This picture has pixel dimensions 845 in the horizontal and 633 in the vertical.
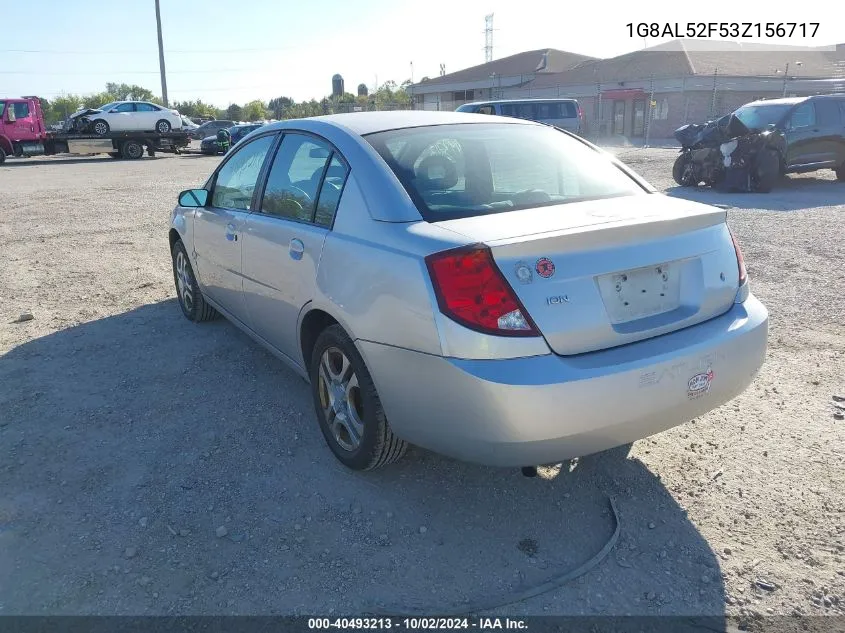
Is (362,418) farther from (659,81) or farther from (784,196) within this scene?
(659,81)

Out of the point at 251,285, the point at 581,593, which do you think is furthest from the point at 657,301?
the point at 251,285

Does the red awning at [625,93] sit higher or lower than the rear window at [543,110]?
→ higher

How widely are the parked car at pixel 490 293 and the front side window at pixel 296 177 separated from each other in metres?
0.01

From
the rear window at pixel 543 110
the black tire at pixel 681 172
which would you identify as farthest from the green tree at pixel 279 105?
the black tire at pixel 681 172

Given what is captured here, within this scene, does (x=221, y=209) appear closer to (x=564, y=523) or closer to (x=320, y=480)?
(x=320, y=480)

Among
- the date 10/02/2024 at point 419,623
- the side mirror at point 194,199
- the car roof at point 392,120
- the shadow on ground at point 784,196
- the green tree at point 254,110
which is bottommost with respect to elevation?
the date 10/02/2024 at point 419,623

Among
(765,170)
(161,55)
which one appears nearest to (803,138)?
(765,170)

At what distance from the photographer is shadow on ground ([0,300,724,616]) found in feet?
8.15

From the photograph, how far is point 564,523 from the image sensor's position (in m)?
2.88

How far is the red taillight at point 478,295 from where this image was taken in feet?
7.98

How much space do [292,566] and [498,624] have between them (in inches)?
33.1

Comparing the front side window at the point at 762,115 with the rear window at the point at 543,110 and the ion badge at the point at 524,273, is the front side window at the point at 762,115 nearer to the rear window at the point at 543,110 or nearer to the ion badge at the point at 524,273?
the rear window at the point at 543,110

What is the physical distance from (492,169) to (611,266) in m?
1.06

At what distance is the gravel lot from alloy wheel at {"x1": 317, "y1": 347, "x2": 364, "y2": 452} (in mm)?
200
